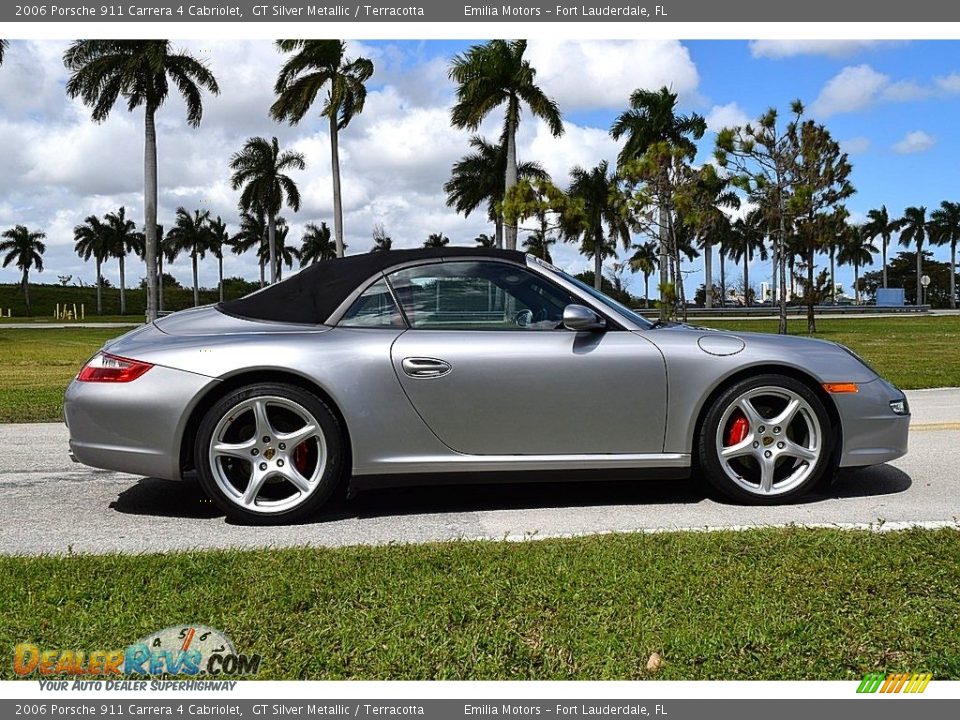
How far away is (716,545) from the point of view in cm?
385

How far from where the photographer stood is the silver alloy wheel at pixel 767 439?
16.0ft

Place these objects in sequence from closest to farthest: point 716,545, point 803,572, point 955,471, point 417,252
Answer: point 803,572 → point 716,545 → point 417,252 → point 955,471

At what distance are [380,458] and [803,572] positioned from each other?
2129 millimetres

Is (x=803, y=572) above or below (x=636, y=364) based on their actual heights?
below

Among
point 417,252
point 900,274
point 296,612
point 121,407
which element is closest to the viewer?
point 296,612

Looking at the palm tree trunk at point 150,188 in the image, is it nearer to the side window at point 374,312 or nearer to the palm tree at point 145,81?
the palm tree at point 145,81

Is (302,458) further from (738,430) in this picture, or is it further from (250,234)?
(250,234)

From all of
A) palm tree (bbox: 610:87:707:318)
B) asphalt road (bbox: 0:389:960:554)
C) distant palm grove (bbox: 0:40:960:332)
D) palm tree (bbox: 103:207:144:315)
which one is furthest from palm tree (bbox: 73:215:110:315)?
asphalt road (bbox: 0:389:960:554)

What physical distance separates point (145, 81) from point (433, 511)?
4016cm

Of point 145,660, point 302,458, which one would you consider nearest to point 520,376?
point 302,458

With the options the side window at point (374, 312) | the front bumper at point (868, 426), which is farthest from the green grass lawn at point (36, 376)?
the front bumper at point (868, 426)

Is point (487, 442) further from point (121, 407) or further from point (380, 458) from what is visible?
point (121, 407)

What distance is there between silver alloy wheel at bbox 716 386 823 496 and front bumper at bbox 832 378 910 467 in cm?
17
